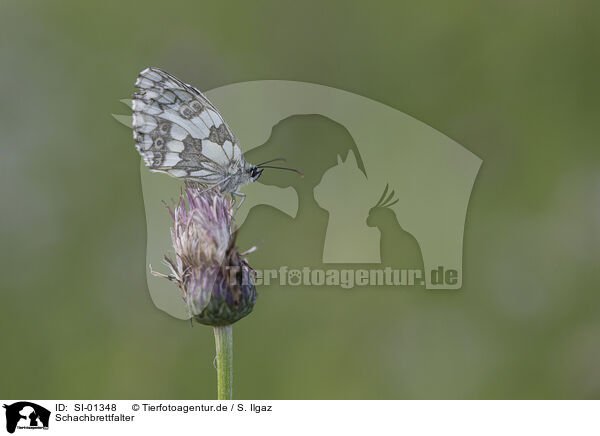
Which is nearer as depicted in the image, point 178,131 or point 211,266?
point 211,266

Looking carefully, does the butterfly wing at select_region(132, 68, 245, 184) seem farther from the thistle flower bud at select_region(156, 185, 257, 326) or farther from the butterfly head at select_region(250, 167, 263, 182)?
the thistle flower bud at select_region(156, 185, 257, 326)

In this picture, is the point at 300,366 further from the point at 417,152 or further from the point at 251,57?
the point at 251,57
